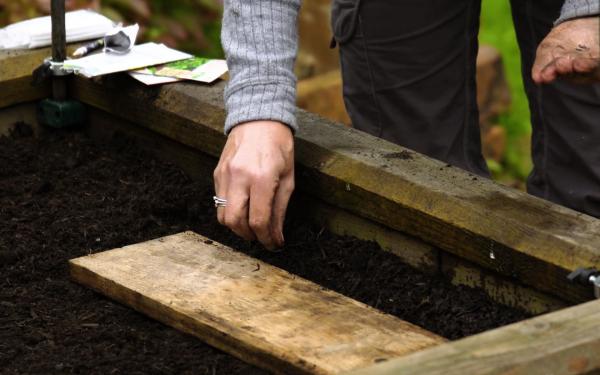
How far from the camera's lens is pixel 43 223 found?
2.70 metres

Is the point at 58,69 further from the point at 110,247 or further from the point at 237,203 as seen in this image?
the point at 237,203

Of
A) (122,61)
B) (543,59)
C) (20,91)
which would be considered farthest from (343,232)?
(20,91)

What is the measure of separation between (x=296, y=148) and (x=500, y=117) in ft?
12.0

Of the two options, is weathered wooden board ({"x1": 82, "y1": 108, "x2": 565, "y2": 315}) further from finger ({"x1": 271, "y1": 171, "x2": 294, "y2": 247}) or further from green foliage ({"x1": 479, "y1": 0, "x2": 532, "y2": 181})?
green foliage ({"x1": 479, "y1": 0, "x2": 532, "y2": 181})

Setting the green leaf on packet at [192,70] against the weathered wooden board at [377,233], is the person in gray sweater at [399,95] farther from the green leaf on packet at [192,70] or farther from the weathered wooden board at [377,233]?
the green leaf on packet at [192,70]

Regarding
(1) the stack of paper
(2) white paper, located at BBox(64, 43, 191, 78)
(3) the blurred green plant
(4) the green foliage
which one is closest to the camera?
(2) white paper, located at BBox(64, 43, 191, 78)

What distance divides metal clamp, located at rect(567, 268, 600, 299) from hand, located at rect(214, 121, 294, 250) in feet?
2.05

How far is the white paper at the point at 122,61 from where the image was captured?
10.0ft

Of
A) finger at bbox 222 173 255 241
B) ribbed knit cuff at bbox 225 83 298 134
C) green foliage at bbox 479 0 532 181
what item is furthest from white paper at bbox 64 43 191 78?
green foliage at bbox 479 0 532 181

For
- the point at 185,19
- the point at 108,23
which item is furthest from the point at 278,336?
the point at 185,19

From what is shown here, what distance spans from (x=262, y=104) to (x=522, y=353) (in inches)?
37.1

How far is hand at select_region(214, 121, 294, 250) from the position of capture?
2334 millimetres

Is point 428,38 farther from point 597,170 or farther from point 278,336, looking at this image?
point 278,336

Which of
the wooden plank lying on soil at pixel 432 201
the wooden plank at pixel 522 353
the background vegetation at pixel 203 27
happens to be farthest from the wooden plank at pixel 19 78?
the wooden plank at pixel 522 353
